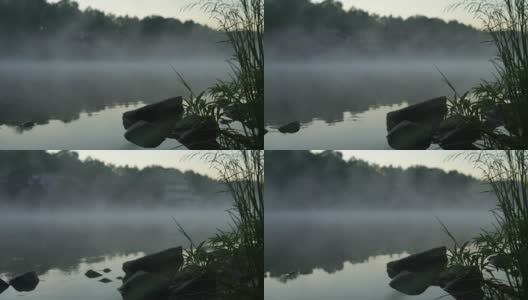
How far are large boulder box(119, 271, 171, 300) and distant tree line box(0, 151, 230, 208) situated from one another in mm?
348

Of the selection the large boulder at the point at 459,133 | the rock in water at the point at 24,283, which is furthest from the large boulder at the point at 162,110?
the large boulder at the point at 459,133

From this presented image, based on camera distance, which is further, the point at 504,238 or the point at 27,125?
the point at 27,125

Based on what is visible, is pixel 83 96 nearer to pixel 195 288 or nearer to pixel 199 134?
pixel 199 134

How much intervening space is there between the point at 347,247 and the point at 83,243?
131cm

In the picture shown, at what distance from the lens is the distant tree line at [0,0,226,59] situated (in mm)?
3986

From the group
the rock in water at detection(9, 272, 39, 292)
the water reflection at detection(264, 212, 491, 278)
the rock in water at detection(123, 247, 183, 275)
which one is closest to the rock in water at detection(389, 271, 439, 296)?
the water reflection at detection(264, 212, 491, 278)

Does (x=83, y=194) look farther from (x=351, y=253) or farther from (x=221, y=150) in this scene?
(x=351, y=253)

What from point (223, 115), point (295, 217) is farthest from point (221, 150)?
point (295, 217)

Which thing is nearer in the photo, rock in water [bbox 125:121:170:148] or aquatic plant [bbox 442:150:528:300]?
aquatic plant [bbox 442:150:528:300]

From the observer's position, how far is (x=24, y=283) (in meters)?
3.93

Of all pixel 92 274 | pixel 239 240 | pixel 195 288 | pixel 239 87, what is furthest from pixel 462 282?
pixel 92 274

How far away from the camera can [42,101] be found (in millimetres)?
3990

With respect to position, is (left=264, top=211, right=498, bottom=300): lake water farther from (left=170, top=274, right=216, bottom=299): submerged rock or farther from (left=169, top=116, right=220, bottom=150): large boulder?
(left=169, top=116, right=220, bottom=150): large boulder

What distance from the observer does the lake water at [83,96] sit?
3.96m
